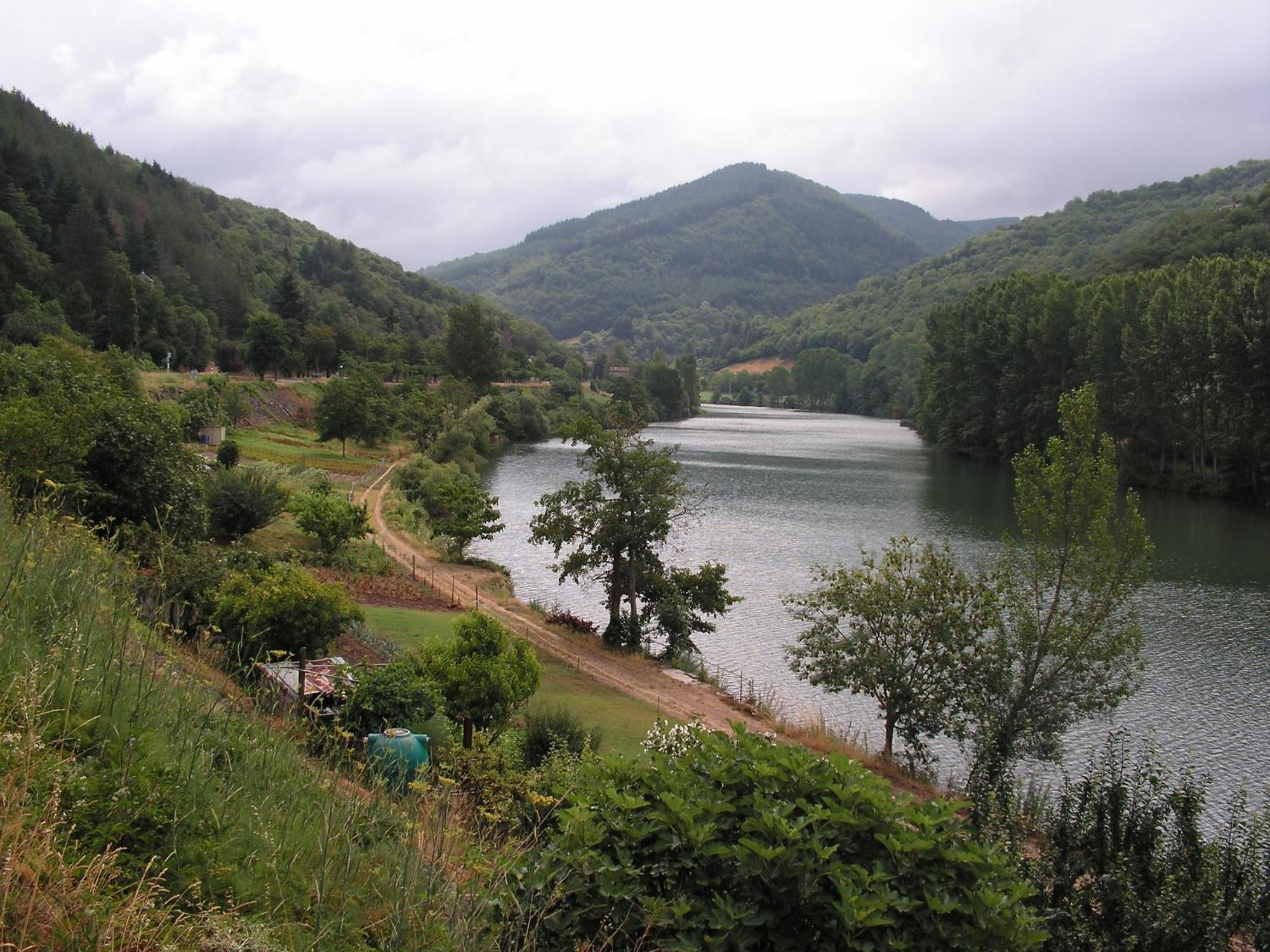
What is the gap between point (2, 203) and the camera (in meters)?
78.7

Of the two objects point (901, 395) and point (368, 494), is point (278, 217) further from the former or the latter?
point (368, 494)

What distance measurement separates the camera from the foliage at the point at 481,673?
52.2 ft

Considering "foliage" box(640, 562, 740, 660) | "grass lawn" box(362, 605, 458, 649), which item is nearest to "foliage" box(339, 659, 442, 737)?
"grass lawn" box(362, 605, 458, 649)

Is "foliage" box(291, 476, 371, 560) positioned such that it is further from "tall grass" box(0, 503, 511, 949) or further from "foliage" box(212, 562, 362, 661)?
"tall grass" box(0, 503, 511, 949)

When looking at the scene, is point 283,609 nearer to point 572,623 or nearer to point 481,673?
point 481,673

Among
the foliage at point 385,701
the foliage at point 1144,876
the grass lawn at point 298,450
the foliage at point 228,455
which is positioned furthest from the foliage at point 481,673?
the grass lawn at point 298,450

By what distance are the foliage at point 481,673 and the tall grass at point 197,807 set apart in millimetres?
9842

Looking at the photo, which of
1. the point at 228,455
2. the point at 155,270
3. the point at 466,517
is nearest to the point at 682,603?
the point at 466,517

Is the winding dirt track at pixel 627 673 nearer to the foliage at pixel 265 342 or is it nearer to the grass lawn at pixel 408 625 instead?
the grass lawn at pixel 408 625

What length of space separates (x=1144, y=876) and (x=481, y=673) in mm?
10404

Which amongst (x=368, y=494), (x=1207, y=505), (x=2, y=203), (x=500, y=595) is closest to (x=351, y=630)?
(x=500, y=595)

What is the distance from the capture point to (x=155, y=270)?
92250 mm

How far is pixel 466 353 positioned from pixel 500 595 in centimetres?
7835

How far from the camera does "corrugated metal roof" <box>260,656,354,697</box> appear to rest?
40.7ft
